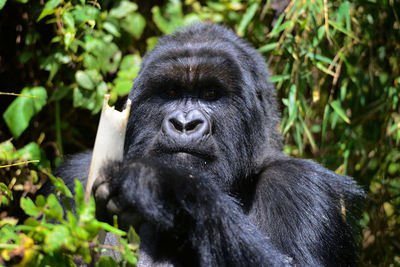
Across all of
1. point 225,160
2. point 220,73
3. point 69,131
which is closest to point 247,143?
point 225,160

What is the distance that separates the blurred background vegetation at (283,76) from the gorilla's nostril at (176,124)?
130cm

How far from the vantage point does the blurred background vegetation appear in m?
4.04

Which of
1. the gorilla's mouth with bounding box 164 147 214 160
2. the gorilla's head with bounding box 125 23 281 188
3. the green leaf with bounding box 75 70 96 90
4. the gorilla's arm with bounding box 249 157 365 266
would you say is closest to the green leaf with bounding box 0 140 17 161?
the green leaf with bounding box 75 70 96 90

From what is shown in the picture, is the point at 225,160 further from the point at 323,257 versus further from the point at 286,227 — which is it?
the point at 323,257

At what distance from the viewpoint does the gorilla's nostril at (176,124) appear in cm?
287

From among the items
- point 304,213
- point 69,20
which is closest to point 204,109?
point 304,213

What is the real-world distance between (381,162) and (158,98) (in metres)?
2.27

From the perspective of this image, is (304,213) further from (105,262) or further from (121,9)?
(121,9)

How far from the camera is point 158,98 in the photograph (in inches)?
124

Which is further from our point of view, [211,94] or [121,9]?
[121,9]

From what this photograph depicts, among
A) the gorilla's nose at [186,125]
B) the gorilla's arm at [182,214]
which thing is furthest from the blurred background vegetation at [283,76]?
the gorilla's arm at [182,214]

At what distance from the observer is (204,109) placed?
9.97 ft

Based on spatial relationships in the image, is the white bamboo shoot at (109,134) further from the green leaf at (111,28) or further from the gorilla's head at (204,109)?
the green leaf at (111,28)

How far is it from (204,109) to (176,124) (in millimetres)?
236
